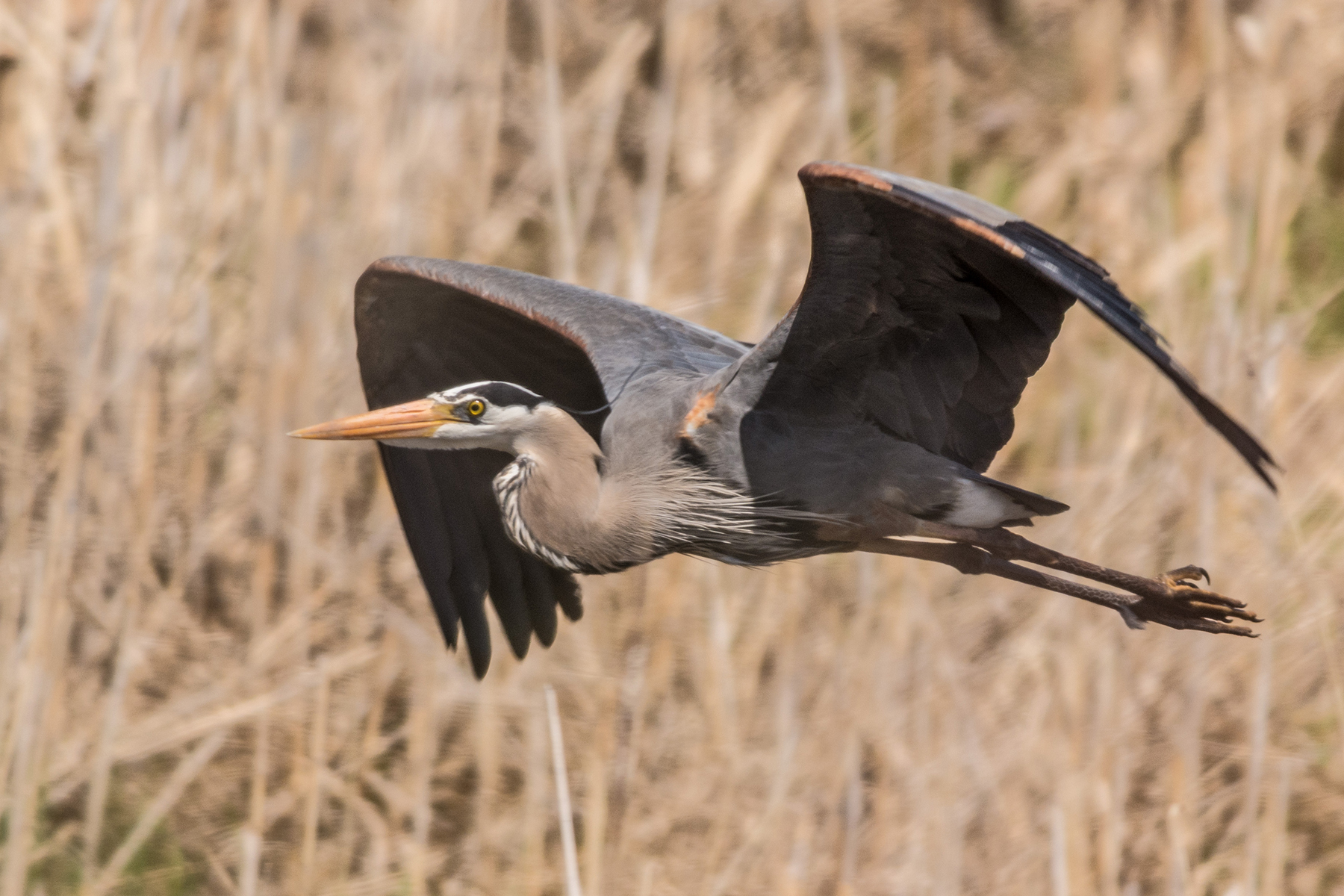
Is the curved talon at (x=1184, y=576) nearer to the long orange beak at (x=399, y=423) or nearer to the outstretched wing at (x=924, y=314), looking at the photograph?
the outstretched wing at (x=924, y=314)

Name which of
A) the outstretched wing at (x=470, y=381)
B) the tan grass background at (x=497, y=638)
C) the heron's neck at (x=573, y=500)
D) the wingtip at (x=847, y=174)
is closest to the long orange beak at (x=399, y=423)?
the heron's neck at (x=573, y=500)

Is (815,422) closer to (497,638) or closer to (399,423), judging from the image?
(399,423)

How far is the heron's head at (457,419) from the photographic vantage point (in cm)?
390

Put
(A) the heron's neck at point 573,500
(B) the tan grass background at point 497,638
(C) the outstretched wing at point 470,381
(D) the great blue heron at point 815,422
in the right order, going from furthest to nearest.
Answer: (C) the outstretched wing at point 470,381, (B) the tan grass background at point 497,638, (A) the heron's neck at point 573,500, (D) the great blue heron at point 815,422

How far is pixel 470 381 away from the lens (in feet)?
15.6

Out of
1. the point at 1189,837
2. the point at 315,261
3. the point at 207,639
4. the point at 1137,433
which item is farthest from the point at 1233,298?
the point at 207,639

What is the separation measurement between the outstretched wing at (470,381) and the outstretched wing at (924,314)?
660 millimetres

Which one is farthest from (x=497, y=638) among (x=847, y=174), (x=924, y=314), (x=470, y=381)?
(x=847, y=174)

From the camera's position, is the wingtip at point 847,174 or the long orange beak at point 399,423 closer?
the wingtip at point 847,174

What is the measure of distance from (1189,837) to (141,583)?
9.25 feet

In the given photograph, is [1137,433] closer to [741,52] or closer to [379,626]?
[379,626]

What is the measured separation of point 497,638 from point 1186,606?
1921mm

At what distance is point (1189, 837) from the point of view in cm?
427

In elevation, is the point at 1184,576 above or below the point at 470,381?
below
